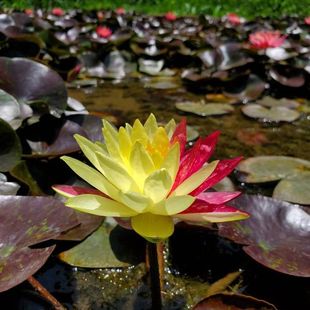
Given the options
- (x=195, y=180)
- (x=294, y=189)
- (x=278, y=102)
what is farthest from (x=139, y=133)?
(x=278, y=102)

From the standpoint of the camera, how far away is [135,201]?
0.60m

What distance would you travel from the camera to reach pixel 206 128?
216 cm

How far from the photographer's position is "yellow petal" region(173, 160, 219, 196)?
0.64 m

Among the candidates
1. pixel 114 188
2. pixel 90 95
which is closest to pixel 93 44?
pixel 90 95

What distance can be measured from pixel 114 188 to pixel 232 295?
0.28 meters

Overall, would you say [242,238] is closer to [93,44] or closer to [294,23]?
[93,44]

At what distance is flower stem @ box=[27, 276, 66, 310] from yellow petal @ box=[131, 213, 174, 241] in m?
0.33

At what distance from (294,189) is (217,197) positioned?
676 mm

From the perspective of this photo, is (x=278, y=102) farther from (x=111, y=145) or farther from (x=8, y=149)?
(x=111, y=145)

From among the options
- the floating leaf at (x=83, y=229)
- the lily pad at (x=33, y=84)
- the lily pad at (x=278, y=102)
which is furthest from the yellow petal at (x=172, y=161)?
the lily pad at (x=278, y=102)

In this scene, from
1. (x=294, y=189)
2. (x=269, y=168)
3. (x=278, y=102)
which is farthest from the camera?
(x=278, y=102)

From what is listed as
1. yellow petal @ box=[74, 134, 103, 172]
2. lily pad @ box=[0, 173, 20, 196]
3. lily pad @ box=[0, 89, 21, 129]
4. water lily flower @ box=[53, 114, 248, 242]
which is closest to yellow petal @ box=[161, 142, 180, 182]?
water lily flower @ box=[53, 114, 248, 242]

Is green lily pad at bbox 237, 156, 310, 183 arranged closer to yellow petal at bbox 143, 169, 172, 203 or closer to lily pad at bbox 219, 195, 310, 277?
lily pad at bbox 219, 195, 310, 277

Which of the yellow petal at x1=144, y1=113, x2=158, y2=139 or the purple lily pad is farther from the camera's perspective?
the purple lily pad
